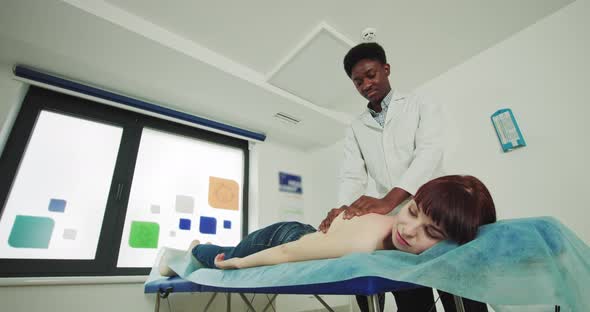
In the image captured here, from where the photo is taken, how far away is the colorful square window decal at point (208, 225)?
2332mm

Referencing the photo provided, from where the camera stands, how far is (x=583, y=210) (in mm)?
1346

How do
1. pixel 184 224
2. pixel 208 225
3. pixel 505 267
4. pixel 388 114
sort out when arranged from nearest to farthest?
pixel 505 267
pixel 388 114
pixel 184 224
pixel 208 225

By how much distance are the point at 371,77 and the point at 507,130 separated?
1.18m

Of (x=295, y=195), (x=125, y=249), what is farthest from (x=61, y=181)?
(x=295, y=195)

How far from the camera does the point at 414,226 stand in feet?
2.08

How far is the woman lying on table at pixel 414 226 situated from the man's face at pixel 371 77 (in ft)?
2.06

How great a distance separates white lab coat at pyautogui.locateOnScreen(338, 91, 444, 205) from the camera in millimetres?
981

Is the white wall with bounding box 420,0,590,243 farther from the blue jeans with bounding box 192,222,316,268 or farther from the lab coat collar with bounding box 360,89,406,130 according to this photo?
the blue jeans with bounding box 192,222,316,268

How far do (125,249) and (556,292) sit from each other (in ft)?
7.73

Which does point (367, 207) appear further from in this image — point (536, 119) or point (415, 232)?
point (536, 119)

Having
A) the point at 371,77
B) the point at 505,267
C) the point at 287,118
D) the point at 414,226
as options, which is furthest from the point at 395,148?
the point at 287,118

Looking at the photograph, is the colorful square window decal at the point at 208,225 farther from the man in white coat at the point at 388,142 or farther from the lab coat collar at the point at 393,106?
the lab coat collar at the point at 393,106

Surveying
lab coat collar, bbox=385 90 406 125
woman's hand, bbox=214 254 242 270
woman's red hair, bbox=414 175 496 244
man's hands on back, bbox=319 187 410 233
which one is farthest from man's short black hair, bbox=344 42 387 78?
woman's hand, bbox=214 254 242 270

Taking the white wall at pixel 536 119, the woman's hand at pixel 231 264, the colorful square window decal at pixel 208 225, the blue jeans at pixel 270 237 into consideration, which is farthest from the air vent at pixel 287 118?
the woman's hand at pixel 231 264
